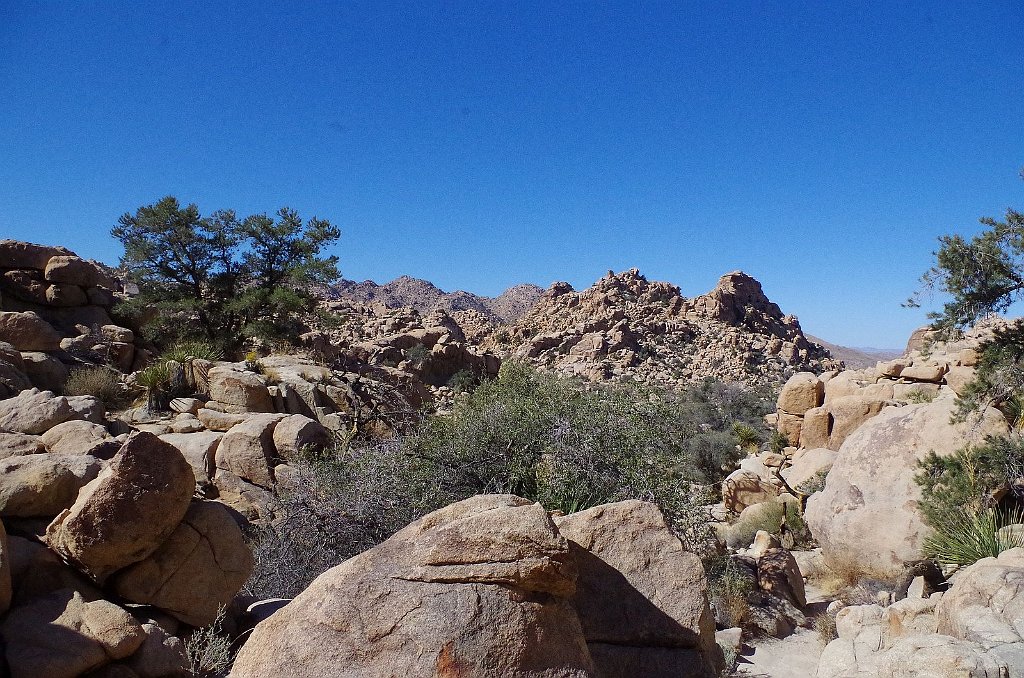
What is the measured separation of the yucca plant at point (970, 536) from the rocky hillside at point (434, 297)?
80827 millimetres

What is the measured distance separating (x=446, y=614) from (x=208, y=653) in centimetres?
306

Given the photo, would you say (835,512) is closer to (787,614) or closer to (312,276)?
(787,614)

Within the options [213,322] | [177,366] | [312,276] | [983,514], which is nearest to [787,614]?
[983,514]

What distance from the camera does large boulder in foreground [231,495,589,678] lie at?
2969 millimetres

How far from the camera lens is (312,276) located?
2112 centimetres

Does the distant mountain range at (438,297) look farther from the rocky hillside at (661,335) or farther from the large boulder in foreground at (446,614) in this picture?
the large boulder in foreground at (446,614)

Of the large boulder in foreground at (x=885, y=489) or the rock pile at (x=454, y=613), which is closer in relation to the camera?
the rock pile at (x=454, y=613)

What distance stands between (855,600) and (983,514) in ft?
7.08

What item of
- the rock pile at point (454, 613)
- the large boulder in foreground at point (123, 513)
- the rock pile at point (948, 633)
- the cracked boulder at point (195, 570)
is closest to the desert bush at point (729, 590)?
the rock pile at point (948, 633)

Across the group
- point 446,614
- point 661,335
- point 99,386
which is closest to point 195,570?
point 446,614

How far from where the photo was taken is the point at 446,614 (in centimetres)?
304

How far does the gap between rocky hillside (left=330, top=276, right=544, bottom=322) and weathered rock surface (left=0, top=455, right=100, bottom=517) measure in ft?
277

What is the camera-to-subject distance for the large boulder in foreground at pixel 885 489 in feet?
31.6

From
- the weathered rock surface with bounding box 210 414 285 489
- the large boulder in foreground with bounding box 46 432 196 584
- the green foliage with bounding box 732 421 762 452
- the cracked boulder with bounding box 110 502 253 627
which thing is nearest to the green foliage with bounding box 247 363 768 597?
the weathered rock surface with bounding box 210 414 285 489
